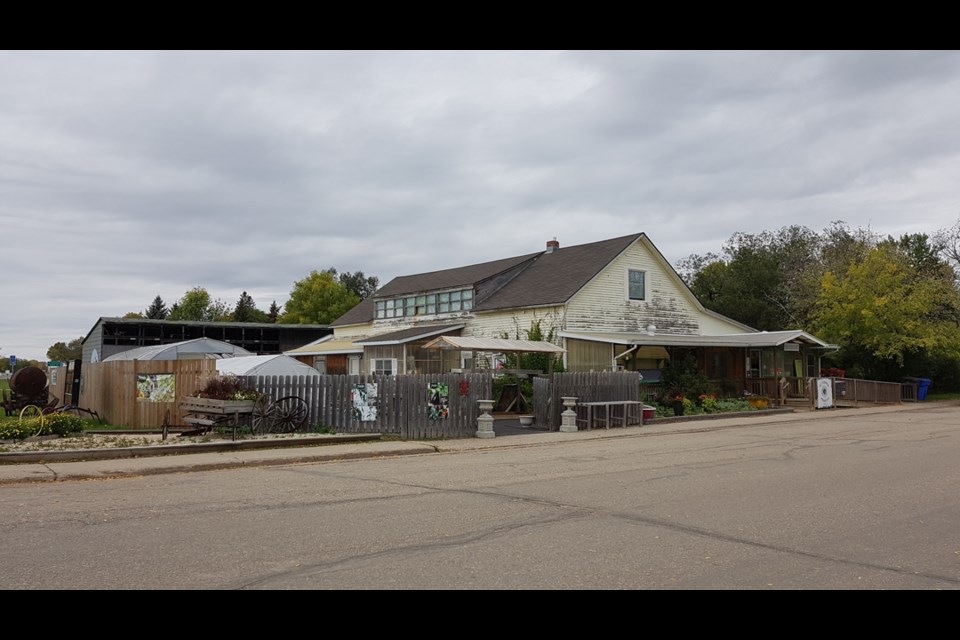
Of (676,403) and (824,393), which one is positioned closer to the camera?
(676,403)

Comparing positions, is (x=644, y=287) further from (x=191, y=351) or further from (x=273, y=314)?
(x=273, y=314)

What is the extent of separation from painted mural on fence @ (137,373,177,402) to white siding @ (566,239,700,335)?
625 inches

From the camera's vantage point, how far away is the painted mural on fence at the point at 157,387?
67.8 ft

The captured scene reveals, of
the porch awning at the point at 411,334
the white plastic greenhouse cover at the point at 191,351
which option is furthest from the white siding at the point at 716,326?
the white plastic greenhouse cover at the point at 191,351

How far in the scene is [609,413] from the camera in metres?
22.4

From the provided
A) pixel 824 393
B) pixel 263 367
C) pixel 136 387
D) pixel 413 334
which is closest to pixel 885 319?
pixel 824 393

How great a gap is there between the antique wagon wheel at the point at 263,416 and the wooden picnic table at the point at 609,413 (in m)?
8.71

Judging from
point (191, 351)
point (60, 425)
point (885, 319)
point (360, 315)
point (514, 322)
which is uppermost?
point (360, 315)

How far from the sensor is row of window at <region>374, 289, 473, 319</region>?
120 feet

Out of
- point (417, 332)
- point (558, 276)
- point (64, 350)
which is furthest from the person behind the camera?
point (64, 350)

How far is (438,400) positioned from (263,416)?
4226 millimetres

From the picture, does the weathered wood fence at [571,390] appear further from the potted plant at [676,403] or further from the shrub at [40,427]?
the shrub at [40,427]

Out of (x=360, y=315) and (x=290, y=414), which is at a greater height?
(x=360, y=315)

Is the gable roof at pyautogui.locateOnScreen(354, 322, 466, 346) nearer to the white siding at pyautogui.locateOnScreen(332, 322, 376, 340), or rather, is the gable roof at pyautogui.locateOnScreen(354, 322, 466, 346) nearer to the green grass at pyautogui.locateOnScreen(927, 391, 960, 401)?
the white siding at pyautogui.locateOnScreen(332, 322, 376, 340)
